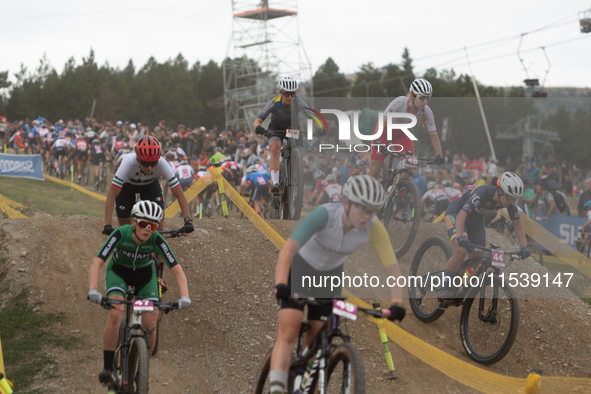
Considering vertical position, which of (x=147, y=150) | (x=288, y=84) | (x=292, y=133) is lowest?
(x=147, y=150)

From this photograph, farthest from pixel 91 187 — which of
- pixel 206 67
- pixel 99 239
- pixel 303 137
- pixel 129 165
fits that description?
pixel 206 67

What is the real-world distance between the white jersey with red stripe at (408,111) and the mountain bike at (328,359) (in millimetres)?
4621

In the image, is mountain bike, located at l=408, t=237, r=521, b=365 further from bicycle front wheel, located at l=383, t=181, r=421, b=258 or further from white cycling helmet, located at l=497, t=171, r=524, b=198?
white cycling helmet, located at l=497, t=171, r=524, b=198

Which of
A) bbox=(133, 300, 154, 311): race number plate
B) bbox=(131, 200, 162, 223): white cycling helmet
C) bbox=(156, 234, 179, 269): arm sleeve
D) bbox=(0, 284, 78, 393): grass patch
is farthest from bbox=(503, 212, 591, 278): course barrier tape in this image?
bbox=(0, 284, 78, 393): grass patch

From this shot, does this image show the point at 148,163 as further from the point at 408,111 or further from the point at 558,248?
the point at 558,248

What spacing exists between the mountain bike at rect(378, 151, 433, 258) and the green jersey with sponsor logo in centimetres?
425

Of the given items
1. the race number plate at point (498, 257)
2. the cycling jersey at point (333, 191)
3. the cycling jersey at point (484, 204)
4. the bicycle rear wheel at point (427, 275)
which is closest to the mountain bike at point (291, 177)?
the cycling jersey at point (333, 191)

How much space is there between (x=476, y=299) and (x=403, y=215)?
5.35 feet

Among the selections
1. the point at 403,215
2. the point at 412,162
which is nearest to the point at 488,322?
the point at 403,215

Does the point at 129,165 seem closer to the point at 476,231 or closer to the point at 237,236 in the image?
the point at 237,236

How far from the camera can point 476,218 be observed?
747 cm

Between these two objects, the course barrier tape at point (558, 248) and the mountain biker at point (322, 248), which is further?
the course barrier tape at point (558, 248)

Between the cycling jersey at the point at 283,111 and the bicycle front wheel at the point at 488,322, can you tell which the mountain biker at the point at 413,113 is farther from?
the bicycle front wheel at the point at 488,322

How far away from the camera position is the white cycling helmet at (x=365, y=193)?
4180 mm
